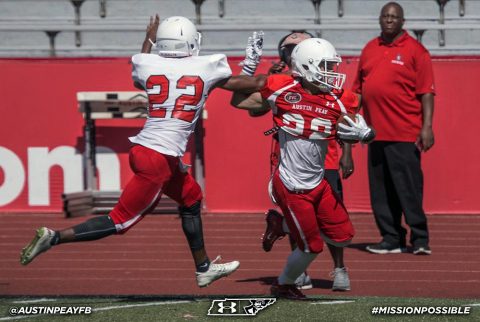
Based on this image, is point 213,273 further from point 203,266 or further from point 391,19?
point 391,19

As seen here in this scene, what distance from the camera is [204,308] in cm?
743

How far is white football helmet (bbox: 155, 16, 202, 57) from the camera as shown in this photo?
25.4 ft

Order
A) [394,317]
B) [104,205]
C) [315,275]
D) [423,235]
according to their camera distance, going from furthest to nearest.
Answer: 1. [104,205]
2. [423,235]
3. [315,275]
4. [394,317]

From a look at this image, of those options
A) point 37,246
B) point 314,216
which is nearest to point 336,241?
point 314,216

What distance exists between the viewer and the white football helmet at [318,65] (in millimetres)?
7523

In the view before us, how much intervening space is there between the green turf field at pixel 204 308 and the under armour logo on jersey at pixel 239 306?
0.05 m

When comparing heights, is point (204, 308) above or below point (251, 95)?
below

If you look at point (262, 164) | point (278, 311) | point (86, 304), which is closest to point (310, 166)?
point (278, 311)

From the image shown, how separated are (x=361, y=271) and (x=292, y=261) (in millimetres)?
1727

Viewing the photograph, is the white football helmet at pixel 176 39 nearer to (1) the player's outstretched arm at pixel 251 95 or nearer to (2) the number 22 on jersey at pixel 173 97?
(2) the number 22 on jersey at pixel 173 97

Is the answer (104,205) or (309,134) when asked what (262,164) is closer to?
(104,205)

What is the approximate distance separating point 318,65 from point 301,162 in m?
0.66

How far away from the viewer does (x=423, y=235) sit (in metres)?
10.3

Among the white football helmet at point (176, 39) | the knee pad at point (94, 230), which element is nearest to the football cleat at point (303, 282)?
the knee pad at point (94, 230)
